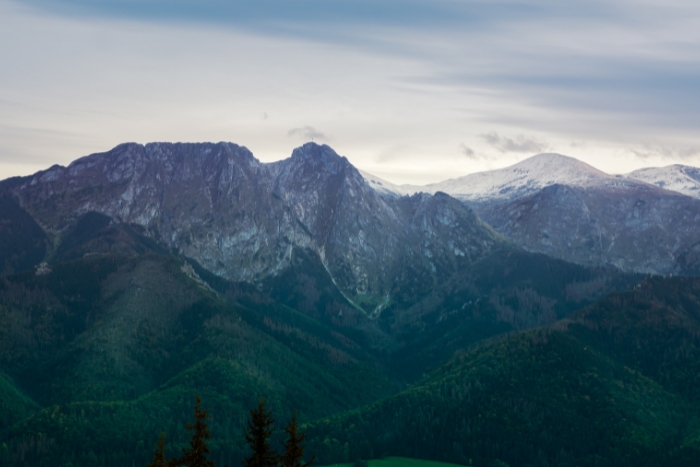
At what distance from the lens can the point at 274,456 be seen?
90.0 m

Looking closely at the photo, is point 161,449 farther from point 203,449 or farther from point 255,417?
point 255,417

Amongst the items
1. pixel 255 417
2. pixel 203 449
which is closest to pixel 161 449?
pixel 203 449

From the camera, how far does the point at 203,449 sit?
8881 centimetres

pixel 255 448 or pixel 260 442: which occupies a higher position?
pixel 260 442

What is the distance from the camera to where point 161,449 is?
88125 mm

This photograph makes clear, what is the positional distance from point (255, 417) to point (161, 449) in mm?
10208

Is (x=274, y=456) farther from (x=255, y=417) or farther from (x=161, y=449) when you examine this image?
(x=161, y=449)

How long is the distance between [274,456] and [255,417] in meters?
5.01

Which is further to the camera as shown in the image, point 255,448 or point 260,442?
point 260,442

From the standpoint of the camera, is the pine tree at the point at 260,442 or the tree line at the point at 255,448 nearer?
the tree line at the point at 255,448

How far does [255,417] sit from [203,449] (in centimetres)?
642

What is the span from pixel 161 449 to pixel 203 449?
4287 mm

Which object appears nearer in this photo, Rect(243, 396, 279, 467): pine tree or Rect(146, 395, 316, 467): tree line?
Rect(146, 395, 316, 467): tree line
